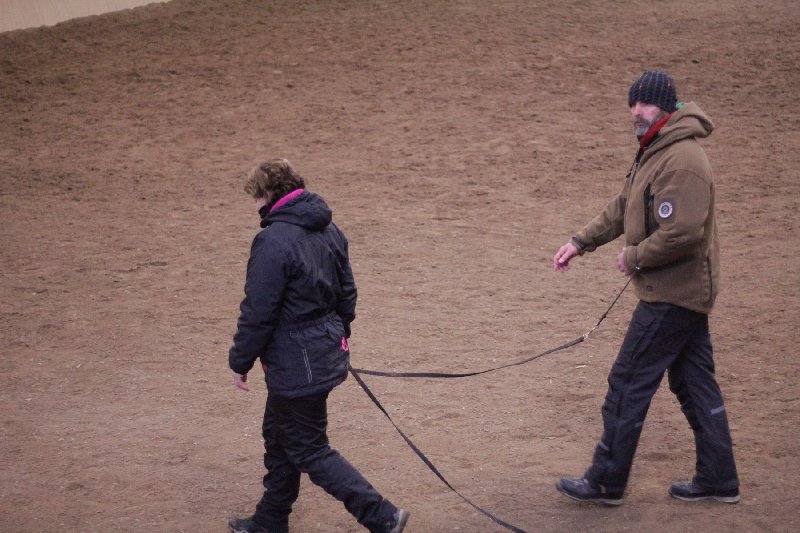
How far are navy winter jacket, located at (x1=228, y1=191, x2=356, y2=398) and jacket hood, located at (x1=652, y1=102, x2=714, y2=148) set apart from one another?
157 cm

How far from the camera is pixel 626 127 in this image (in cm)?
1127

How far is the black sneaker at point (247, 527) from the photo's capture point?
4.52 meters

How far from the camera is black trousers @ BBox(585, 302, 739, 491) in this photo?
450 cm

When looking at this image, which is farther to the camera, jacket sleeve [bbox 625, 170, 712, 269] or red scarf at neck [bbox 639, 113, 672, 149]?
red scarf at neck [bbox 639, 113, 672, 149]

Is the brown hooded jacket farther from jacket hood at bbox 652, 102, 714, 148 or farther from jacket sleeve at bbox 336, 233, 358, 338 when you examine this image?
jacket sleeve at bbox 336, 233, 358, 338

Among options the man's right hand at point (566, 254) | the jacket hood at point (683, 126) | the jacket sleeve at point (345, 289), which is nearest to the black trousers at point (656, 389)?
the man's right hand at point (566, 254)

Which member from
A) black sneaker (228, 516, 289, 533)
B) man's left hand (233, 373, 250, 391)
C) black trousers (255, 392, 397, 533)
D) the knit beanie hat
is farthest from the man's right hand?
black sneaker (228, 516, 289, 533)

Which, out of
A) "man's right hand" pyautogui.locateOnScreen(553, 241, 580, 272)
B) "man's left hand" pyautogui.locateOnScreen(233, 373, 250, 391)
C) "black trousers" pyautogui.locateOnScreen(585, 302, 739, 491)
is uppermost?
"man's right hand" pyautogui.locateOnScreen(553, 241, 580, 272)

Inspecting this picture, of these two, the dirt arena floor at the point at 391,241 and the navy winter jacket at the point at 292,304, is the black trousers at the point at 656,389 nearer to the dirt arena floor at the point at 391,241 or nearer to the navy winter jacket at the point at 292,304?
the dirt arena floor at the point at 391,241

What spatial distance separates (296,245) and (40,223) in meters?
6.03

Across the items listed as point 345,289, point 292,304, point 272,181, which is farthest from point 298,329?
point 272,181

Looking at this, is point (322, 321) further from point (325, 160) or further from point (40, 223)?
point (325, 160)

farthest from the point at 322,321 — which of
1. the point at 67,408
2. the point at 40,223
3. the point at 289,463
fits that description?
the point at 40,223

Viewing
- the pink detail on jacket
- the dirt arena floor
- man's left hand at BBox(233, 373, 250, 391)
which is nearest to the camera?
the pink detail on jacket
